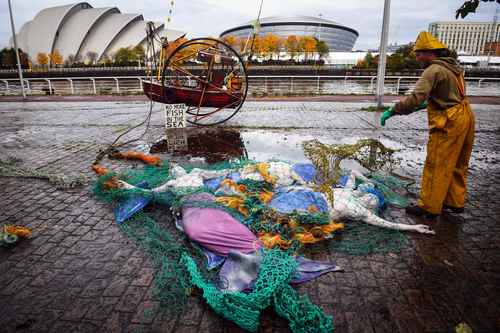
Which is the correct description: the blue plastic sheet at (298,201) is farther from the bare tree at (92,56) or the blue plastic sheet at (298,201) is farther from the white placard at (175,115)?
the bare tree at (92,56)

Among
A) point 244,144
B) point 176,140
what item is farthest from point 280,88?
point 244,144

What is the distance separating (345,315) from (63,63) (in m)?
86.7

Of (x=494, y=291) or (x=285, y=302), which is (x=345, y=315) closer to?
(x=285, y=302)

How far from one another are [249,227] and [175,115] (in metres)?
5.82

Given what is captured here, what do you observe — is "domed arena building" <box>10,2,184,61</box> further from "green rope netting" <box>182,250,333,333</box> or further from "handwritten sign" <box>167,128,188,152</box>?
"green rope netting" <box>182,250,333,333</box>

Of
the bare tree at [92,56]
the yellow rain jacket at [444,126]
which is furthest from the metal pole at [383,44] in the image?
the bare tree at [92,56]

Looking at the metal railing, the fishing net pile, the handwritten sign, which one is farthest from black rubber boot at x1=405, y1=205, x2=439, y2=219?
the metal railing

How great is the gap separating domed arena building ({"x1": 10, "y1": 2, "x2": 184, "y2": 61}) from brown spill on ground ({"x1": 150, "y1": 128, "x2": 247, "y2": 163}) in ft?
242

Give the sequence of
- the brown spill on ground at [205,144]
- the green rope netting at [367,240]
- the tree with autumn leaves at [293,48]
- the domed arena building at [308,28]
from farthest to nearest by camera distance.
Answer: the domed arena building at [308,28] → the tree with autumn leaves at [293,48] → the brown spill on ground at [205,144] → the green rope netting at [367,240]

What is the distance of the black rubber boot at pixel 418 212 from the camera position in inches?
145

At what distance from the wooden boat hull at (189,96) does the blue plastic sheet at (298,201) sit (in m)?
5.21

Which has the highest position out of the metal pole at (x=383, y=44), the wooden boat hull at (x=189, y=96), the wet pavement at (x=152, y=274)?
the metal pole at (x=383, y=44)

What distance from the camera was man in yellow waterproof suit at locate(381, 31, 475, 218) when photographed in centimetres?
332

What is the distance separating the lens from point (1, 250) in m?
3.11
